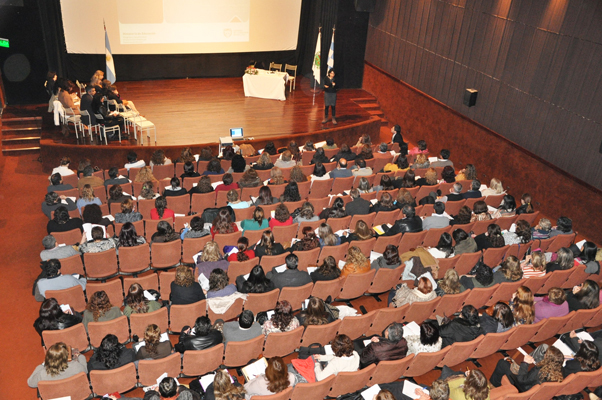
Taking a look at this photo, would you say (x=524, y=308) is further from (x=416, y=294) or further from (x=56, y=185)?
(x=56, y=185)

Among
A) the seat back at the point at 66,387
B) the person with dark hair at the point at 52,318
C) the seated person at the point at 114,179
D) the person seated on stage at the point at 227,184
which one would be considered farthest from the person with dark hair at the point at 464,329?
the seated person at the point at 114,179

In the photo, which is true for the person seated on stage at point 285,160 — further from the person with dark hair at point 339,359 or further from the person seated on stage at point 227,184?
the person with dark hair at point 339,359

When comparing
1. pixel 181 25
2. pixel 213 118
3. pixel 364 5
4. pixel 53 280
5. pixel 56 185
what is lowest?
pixel 213 118

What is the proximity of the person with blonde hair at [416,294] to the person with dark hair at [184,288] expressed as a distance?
2.58 m

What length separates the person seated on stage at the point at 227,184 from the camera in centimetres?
854

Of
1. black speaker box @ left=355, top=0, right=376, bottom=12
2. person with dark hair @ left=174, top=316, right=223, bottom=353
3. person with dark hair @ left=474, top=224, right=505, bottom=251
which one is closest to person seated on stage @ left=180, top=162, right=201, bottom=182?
person with dark hair @ left=174, top=316, right=223, bottom=353

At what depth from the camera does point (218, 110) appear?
13.4 meters

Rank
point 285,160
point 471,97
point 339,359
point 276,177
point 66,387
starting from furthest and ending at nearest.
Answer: point 471,97
point 285,160
point 276,177
point 339,359
point 66,387

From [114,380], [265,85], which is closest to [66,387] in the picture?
[114,380]

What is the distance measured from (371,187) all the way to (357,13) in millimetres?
8902

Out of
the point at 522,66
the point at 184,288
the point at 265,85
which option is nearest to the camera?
the point at 184,288

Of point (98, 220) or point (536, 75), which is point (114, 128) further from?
point (536, 75)

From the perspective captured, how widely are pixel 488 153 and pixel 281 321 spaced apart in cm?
811

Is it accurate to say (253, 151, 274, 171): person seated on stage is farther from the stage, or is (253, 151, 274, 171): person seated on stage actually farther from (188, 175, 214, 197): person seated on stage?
the stage
